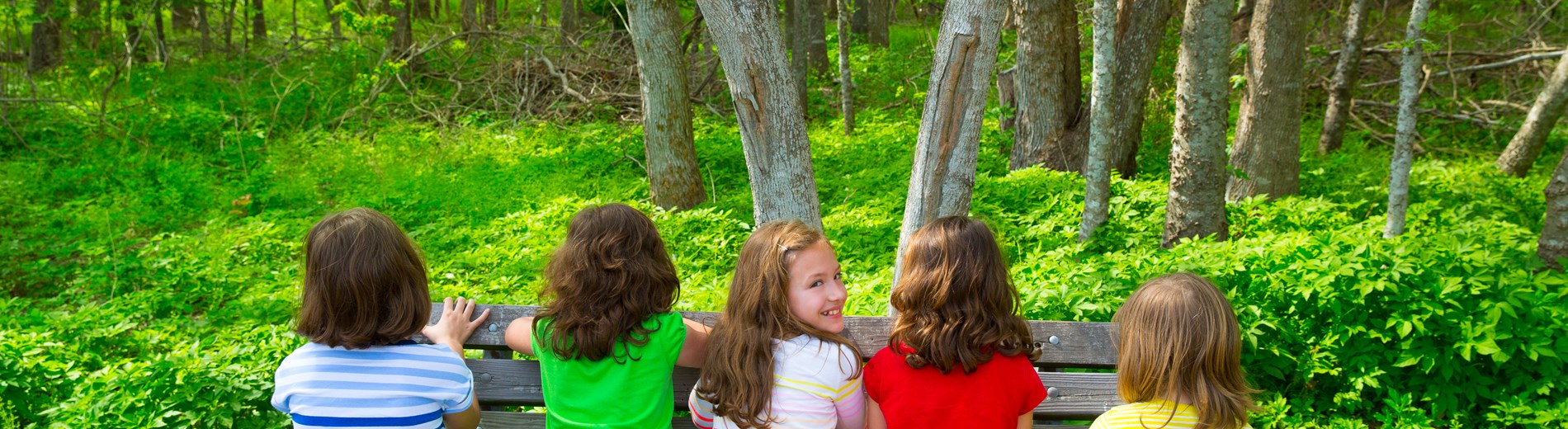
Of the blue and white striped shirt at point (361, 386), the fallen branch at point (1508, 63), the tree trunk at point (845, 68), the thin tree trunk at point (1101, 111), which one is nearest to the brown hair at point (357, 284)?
the blue and white striped shirt at point (361, 386)

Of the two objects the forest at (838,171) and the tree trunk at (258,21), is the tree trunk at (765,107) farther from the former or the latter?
the tree trunk at (258,21)

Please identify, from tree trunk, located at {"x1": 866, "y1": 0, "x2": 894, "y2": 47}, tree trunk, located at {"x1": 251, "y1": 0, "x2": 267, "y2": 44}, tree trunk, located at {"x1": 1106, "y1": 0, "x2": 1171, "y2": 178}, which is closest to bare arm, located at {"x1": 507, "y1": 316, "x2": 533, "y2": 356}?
tree trunk, located at {"x1": 1106, "y1": 0, "x2": 1171, "y2": 178}

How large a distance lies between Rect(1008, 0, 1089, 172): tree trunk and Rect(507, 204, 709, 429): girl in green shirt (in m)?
5.80

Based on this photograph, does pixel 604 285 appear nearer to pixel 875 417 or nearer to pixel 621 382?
pixel 621 382

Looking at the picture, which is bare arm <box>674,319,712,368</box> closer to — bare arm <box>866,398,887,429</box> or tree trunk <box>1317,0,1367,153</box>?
bare arm <box>866,398,887,429</box>

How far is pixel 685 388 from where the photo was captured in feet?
10.2

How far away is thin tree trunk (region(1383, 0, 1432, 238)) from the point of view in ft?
Answer: 18.3

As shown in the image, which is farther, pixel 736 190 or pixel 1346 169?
pixel 1346 169

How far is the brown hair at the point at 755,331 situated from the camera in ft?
8.14

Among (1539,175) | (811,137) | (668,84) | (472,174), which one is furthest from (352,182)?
(1539,175)

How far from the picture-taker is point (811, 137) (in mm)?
10367

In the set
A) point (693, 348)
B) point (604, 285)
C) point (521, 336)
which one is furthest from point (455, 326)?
point (693, 348)

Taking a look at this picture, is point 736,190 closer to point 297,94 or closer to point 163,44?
point 297,94

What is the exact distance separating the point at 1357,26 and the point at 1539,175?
2.11 m
